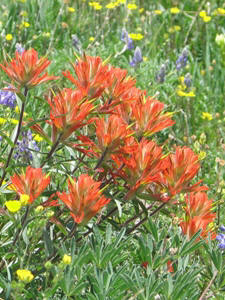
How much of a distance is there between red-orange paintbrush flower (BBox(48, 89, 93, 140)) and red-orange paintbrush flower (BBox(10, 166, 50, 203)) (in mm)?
158

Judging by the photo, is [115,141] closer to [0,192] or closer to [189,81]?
[0,192]

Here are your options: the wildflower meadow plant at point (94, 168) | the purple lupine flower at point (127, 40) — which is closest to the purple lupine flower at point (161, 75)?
the purple lupine flower at point (127, 40)

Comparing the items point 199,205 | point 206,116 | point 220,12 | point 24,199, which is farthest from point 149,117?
point 220,12

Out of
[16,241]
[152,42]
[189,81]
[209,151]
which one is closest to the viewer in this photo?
[16,241]

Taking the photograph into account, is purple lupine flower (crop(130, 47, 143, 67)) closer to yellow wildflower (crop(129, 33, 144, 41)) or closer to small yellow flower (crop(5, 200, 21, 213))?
yellow wildflower (crop(129, 33, 144, 41))

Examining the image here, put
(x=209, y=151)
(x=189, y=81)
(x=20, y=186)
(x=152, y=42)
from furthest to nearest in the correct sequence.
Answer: (x=152, y=42)
(x=189, y=81)
(x=209, y=151)
(x=20, y=186)

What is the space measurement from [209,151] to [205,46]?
1512 millimetres

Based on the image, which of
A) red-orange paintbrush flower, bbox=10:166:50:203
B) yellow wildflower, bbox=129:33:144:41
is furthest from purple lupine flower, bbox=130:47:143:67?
red-orange paintbrush flower, bbox=10:166:50:203

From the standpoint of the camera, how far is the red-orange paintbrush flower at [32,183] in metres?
1.63

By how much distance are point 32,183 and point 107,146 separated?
0.24 m

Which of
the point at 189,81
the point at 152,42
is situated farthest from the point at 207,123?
the point at 152,42

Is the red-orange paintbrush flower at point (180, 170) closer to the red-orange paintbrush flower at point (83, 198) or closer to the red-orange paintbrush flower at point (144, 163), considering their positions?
the red-orange paintbrush flower at point (144, 163)

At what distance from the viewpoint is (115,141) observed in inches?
67.1

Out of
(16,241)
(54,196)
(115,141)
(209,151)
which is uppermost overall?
(115,141)
